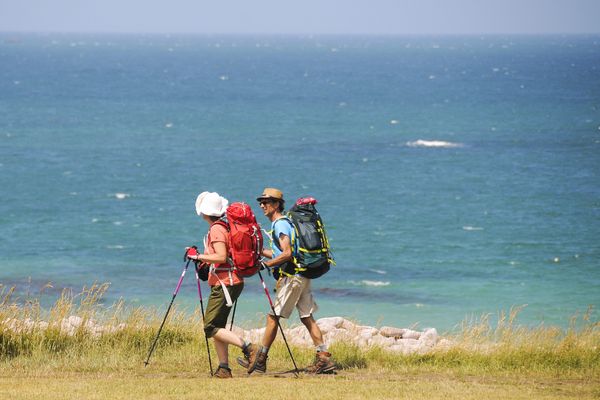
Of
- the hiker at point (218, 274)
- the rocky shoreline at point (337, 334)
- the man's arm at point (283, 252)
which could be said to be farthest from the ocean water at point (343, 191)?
the man's arm at point (283, 252)

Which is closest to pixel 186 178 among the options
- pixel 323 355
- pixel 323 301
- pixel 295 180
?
pixel 295 180

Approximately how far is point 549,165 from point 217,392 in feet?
205

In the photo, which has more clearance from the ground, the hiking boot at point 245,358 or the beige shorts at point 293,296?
the beige shorts at point 293,296

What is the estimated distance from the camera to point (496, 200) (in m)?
58.1

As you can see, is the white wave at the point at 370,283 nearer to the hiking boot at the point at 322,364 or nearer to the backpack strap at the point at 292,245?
the hiking boot at the point at 322,364

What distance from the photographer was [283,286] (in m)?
12.1

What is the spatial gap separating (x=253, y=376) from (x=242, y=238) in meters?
1.64

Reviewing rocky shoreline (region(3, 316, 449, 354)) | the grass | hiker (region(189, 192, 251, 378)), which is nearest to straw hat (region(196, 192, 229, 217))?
hiker (region(189, 192, 251, 378))

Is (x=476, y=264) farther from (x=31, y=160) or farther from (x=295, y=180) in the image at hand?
(x=31, y=160)

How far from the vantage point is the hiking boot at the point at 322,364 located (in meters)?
12.1

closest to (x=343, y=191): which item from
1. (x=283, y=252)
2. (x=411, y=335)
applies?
(x=411, y=335)

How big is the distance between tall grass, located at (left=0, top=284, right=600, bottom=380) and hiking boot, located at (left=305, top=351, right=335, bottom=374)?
0.47 m

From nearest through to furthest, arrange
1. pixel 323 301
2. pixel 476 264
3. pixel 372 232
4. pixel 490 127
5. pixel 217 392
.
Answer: pixel 217 392 → pixel 323 301 → pixel 476 264 → pixel 372 232 → pixel 490 127

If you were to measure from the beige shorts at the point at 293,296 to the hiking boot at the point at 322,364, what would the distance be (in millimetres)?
484
